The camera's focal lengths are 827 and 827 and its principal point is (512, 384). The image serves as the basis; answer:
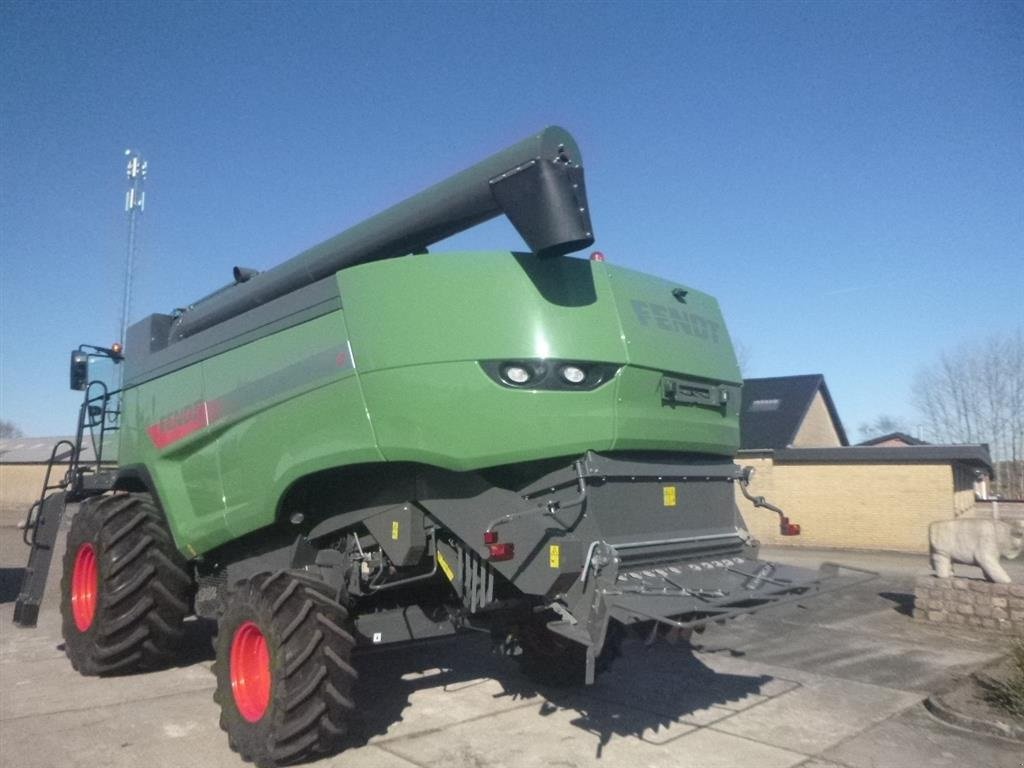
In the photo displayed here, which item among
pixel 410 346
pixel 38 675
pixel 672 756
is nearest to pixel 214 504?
pixel 410 346

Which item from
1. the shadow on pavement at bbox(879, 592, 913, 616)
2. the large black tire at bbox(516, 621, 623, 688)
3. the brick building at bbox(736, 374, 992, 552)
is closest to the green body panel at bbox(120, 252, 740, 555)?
the large black tire at bbox(516, 621, 623, 688)

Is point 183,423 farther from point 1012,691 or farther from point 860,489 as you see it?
point 860,489

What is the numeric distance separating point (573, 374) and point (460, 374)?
62 cm

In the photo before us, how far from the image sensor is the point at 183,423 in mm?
6148

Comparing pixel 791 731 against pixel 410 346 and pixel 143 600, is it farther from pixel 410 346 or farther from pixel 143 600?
pixel 143 600

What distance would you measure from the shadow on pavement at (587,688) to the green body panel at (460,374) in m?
1.77

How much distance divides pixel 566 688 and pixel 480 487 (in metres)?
2.64

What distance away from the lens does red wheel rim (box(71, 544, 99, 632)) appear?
694cm

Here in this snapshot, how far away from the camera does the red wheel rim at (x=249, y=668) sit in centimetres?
505

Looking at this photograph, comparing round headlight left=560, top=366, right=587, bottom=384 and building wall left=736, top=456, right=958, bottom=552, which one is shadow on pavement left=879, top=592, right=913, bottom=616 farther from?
round headlight left=560, top=366, right=587, bottom=384

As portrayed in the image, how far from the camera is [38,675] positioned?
6.77 metres

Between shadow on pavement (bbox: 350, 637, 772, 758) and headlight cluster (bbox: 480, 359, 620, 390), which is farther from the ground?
headlight cluster (bbox: 480, 359, 620, 390)

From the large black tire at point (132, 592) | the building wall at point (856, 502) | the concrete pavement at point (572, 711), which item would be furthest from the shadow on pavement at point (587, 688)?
the building wall at point (856, 502)

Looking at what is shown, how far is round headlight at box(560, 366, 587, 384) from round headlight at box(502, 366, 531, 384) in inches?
7.8
